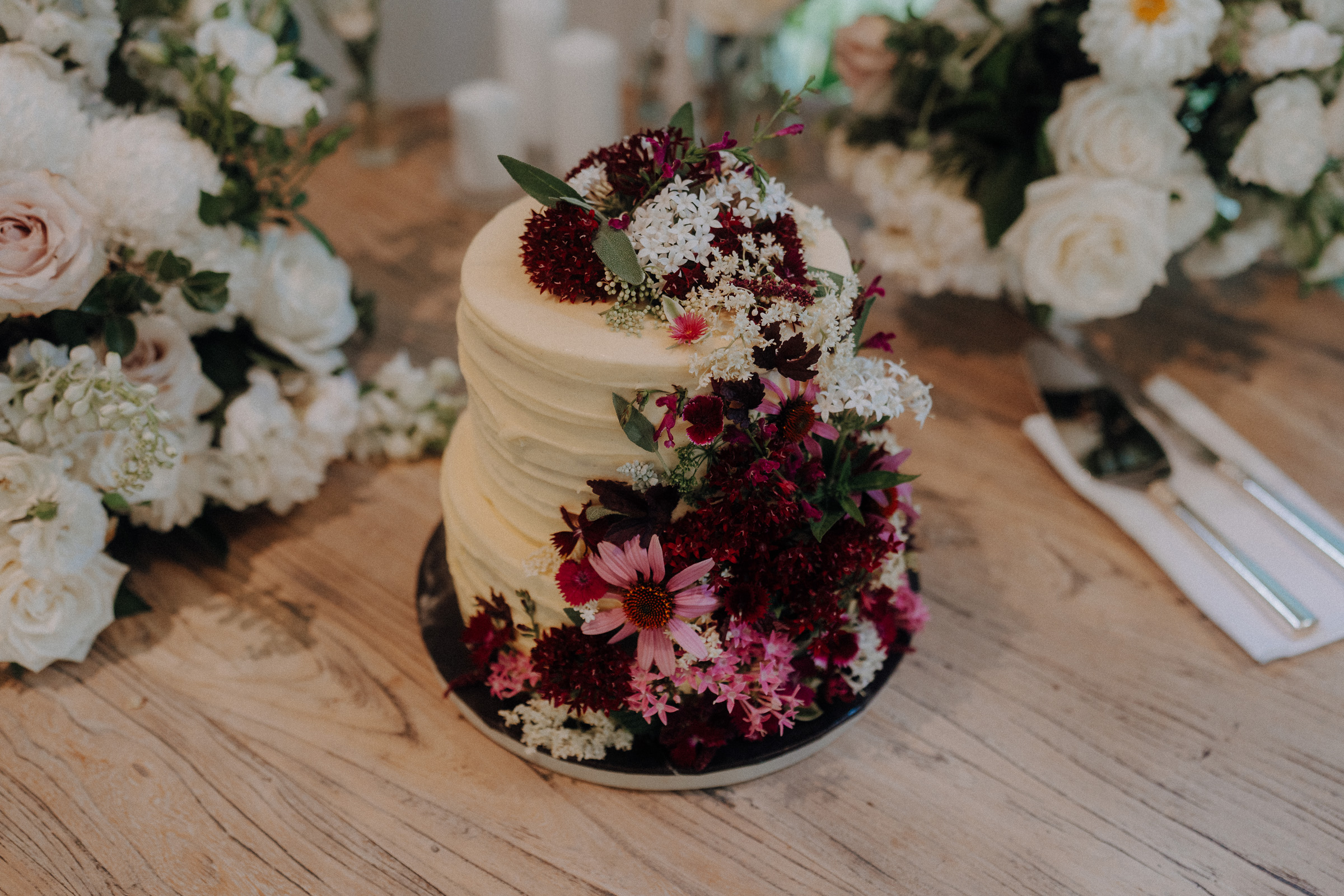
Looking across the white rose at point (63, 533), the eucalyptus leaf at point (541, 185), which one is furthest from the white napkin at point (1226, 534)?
the white rose at point (63, 533)

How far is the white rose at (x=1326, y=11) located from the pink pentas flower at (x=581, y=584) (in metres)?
1.10

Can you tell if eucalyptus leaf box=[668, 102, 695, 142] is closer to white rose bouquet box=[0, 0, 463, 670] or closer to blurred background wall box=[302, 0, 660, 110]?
white rose bouquet box=[0, 0, 463, 670]

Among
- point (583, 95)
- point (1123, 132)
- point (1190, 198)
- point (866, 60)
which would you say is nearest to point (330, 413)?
point (583, 95)

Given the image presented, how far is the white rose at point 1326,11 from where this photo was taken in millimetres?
1120

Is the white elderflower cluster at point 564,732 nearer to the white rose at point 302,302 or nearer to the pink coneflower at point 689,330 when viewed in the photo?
the pink coneflower at point 689,330

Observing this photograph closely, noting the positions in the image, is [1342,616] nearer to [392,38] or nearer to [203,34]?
[203,34]

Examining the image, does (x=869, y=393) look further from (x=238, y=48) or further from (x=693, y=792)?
(x=238, y=48)

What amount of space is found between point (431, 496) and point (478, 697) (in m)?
0.36

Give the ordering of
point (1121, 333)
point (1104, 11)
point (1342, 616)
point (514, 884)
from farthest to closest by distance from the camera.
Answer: point (1121, 333), point (1104, 11), point (1342, 616), point (514, 884)

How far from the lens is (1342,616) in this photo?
100 cm

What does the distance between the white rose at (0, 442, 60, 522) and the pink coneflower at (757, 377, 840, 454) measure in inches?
25.9

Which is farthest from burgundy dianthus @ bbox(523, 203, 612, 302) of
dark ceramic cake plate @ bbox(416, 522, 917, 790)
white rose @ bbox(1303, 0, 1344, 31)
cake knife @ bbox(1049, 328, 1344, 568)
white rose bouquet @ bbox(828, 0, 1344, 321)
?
white rose @ bbox(1303, 0, 1344, 31)

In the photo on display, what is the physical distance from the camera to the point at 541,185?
763 mm

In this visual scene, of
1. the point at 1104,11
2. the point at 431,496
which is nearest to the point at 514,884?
the point at 431,496
